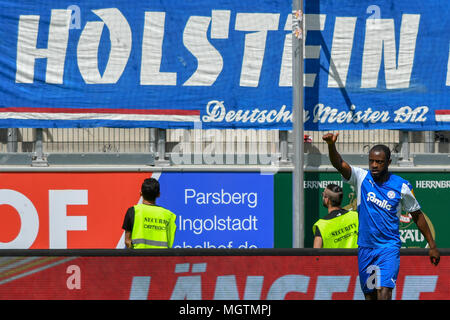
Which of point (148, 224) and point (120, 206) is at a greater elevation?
point (148, 224)

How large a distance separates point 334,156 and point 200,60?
4266mm

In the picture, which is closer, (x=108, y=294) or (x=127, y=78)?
(x=108, y=294)

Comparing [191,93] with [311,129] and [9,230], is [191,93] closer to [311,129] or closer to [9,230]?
[311,129]

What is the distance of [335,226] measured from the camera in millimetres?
6586

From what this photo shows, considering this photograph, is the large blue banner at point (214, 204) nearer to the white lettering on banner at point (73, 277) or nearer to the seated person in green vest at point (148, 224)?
the seated person in green vest at point (148, 224)

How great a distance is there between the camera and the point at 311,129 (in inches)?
375

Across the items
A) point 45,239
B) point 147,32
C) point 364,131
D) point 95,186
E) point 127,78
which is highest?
point 147,32

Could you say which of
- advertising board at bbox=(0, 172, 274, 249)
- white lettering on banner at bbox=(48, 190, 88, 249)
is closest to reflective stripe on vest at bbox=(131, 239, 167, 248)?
advertising board at bbox=(0, 172, 274, 249)

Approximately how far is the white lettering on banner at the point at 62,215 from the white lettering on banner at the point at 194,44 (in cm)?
160

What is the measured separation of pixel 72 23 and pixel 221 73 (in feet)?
7.25

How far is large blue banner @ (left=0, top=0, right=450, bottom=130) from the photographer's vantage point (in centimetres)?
934

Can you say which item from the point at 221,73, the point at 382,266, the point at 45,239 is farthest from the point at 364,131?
the point at 45,239

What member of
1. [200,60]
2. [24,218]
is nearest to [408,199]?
[200,60]

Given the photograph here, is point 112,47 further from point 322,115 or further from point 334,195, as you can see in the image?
point 334,195
